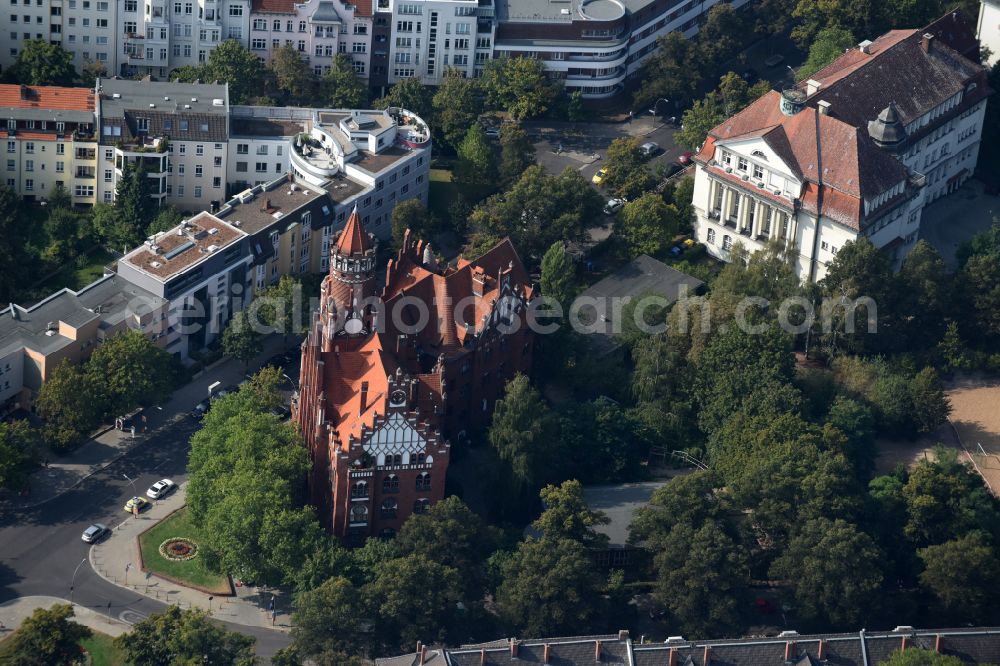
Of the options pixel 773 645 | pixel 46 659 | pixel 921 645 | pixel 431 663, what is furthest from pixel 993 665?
pixel 46 659

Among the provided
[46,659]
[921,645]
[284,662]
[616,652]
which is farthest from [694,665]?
[46,659]

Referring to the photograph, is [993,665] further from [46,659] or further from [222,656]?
[46,659]

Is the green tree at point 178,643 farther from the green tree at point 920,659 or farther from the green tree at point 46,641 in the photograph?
the green tree at point 920,659

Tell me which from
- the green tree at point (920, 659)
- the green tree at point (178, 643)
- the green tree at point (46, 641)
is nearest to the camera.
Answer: the green tree at point (920, 659)

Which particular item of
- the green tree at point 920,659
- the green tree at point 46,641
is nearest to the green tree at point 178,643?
the green tree at point 46,641

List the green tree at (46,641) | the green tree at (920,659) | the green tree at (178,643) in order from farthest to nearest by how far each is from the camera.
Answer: the green tree at (178,643) < the green tree at (46,641) < the green tree at (920,659)

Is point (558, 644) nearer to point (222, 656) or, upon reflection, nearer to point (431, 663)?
point (431, 663)

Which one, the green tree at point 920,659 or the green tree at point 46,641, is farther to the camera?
the green tree at point 46,641
